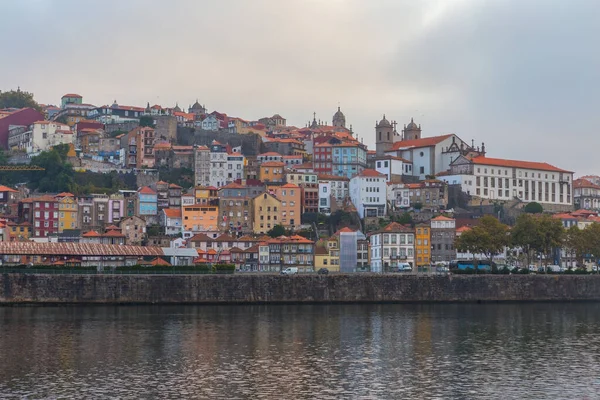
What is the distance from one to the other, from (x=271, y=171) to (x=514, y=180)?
33501mm

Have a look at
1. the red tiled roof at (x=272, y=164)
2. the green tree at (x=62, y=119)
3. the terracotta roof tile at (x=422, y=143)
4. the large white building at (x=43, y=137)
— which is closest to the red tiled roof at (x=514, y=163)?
the terracotta roof tile at (x=422, y=143)

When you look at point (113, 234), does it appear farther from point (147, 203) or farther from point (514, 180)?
point (514, 180)

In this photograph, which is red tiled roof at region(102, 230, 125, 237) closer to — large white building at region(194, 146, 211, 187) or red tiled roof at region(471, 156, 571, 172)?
large white building at region(194, 146, 211, 187)

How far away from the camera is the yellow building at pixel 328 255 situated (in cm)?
9819

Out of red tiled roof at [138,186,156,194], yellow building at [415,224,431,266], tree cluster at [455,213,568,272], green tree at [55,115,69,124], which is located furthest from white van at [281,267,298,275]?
green tree at [55,115,69,124]

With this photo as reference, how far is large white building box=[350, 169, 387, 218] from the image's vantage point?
120 m

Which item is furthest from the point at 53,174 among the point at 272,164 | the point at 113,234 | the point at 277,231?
the point at 277,231

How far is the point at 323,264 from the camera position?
323ft

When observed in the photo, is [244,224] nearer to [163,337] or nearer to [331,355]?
[163,337]

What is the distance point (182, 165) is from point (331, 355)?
91026 mm

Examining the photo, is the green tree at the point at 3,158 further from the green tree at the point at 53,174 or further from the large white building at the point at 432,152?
the large white building at the point at 432,152

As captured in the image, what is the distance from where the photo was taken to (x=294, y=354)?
151 feet

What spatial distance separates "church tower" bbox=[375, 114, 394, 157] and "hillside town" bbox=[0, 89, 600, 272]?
0.67 ft

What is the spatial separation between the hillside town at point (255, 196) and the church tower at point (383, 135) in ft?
0.67
